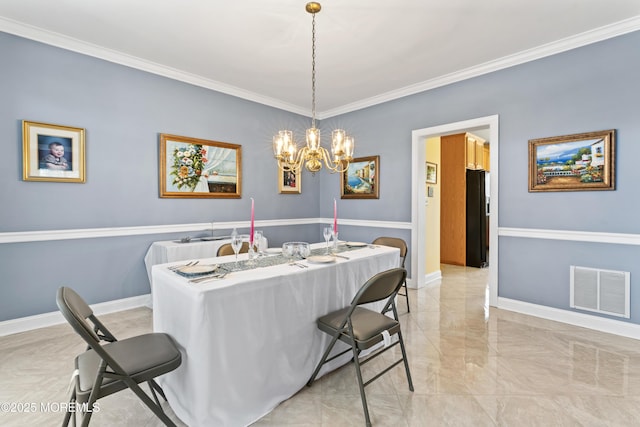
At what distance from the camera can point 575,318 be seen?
10.6 feet

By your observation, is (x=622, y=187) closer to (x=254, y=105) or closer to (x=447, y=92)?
(x=447, y=92)

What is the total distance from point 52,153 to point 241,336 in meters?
3.01

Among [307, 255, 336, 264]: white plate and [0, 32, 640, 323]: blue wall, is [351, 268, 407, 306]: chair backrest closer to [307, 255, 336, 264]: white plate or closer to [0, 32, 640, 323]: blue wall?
[307, 255, 336, 264]: white plate

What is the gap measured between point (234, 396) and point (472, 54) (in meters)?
4.06

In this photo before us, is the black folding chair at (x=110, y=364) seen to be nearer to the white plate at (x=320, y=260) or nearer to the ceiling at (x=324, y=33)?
the white plate at (x=320, y=260)

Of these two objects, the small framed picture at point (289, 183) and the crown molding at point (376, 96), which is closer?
the crown molding at point (376, 96)

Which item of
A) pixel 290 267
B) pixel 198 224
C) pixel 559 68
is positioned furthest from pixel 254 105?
pixel 559 68

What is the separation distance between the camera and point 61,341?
9.34ft

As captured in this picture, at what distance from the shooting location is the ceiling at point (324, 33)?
267 cm

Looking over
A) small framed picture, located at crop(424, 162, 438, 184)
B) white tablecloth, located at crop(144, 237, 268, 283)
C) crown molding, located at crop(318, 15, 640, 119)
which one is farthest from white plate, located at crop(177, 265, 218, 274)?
small framed picture, located at crop(424, 162, 438, 184)

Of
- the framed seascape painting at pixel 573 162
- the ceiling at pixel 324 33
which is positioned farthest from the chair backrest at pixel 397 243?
the ceiling at pixel 324 33

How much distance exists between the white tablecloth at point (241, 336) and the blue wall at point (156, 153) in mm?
2054

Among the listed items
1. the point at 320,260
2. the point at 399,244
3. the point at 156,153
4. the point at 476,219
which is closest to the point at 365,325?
the point at 320,260

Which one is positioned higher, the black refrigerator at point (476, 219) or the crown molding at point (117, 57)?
the crown molding at point (117, 57)
